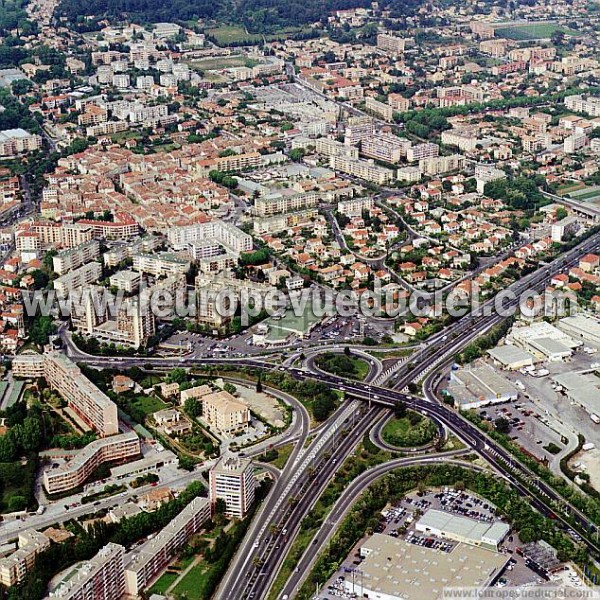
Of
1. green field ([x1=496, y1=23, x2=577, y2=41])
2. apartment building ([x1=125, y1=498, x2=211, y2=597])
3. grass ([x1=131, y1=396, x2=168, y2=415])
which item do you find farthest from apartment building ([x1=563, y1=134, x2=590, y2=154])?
apartment building ([x1=125, y1=498, x2=211, y2=597])

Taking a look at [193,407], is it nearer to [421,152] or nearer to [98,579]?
[98,579]

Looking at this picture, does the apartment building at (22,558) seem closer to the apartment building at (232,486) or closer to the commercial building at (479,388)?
the apartment building at (232,486)

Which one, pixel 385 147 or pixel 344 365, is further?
pixel 385 147

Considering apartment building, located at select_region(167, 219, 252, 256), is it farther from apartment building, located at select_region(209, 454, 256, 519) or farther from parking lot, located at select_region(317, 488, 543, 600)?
parking lot, located at select_region(317, 488, 543, 600)

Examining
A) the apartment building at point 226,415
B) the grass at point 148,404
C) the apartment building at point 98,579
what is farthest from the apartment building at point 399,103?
the apartment building at point 98,579

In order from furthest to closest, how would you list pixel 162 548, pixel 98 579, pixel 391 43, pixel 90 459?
pixel 391 43, pixel 90 459, pixel 162 548, pixel 98 579

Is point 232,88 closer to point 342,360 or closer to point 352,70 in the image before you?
point 352,70

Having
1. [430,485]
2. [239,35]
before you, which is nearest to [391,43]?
[239,35]
